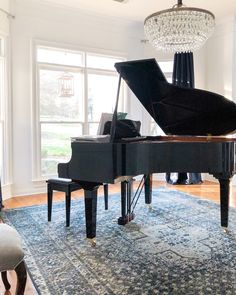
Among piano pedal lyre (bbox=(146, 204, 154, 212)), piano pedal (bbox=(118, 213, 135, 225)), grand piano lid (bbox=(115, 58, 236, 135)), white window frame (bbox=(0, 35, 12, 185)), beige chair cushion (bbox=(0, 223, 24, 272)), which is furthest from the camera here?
white window frame (bbox=(0, 35, 12, 185))

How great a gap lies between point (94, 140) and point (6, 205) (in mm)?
2167

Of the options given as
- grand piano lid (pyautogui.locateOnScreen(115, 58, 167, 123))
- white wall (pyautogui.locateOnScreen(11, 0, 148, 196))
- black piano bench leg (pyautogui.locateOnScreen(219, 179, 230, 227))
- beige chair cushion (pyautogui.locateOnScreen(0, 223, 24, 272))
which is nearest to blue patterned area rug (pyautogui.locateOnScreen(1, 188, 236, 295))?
black piano bench leg (pyautogui.locateOnScreen(219, 179, 230, 227))

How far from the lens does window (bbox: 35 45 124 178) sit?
15.8 ft

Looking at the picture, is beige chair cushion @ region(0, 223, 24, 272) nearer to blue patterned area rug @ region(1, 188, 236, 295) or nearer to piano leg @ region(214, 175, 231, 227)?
blue patterned area rug @ region(1, 188, 236, 295)

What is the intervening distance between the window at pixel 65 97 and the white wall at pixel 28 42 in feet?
0.54

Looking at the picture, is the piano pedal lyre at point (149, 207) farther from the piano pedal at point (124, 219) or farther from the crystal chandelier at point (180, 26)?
the crystal chandelier at point (180, 26)

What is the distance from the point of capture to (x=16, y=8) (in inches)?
173

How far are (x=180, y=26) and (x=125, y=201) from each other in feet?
6.58

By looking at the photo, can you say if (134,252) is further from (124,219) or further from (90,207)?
(124,219)

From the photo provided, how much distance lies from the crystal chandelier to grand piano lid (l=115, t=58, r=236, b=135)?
2.61 feet

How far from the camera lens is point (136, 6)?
15.6ft

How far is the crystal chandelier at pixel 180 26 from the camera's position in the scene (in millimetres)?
2990

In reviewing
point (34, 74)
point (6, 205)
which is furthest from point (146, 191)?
point (34, 74)

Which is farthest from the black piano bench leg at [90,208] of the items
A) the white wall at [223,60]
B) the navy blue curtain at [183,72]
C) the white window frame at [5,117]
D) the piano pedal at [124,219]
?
the white wall at [223,60]
